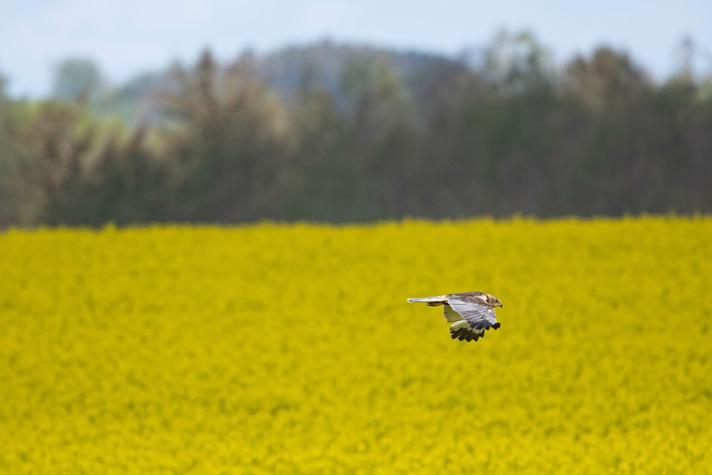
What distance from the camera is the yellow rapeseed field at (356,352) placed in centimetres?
1267

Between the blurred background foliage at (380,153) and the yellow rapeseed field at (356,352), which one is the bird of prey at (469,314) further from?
the blurred background foliage at (380,153)

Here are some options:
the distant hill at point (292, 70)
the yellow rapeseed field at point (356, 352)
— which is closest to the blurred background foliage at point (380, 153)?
the yellow rapeseed field at point (356, 352)

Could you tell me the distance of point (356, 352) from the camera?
612 inches

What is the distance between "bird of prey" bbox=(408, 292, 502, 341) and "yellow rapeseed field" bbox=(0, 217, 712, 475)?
20.9 ft

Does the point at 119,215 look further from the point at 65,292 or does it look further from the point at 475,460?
the point at 475,460

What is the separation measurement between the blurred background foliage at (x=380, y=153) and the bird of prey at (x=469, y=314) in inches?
1234

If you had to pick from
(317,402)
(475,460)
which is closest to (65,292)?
(317,402)

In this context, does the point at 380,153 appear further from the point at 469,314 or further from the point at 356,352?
the point at 469,314

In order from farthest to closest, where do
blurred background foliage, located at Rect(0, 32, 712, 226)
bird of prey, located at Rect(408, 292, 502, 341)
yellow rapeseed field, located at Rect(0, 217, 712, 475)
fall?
blurred background foliage, located at Rect(0, 32, 712, 226) < yellow rapeseed field, located at Rect(0, 217, 712, 475) < bird of prey, located at Rect(408, 292, 502, 341)

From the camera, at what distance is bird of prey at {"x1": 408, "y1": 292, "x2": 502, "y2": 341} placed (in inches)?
214

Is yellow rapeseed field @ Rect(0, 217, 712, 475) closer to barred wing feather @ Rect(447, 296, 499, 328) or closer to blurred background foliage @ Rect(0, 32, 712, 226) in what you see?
barred wing feather @ Rect(447, 296, 499, 328)

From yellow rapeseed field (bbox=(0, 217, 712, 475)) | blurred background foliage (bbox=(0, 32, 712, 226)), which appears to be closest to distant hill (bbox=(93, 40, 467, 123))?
blurred background foliage (bbox=(0, 32, 712, 226))

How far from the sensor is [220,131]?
4134 cm

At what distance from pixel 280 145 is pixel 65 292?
2295 cm
